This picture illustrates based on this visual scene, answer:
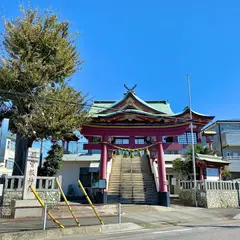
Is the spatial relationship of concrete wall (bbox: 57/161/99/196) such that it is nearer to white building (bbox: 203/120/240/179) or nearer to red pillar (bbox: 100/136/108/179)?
red pillar (bbox: 100/136/108/179)

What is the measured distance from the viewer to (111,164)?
24.4 m

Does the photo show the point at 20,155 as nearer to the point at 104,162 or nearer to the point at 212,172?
the point at 104,162

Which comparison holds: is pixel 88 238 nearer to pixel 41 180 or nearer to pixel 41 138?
pixel 41 180

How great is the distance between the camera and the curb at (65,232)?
298 inches

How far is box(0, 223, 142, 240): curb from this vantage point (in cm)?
756

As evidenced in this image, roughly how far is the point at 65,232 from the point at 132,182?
13.2 m

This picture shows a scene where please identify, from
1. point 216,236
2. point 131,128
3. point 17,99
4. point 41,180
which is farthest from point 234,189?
point 17,99

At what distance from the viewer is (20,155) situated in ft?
48.5

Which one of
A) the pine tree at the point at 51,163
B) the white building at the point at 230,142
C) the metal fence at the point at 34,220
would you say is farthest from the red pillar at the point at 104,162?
the white building at the point at 230,142

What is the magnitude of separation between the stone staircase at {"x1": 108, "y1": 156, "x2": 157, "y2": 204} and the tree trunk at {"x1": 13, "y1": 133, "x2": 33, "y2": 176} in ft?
23.6

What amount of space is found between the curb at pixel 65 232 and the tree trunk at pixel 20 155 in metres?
7.10

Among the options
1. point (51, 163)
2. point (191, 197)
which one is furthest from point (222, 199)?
point (51, 163)

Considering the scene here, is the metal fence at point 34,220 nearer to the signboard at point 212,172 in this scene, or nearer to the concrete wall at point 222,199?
the concrete wall at point 222,199

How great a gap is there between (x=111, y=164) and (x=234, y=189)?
430 inches
